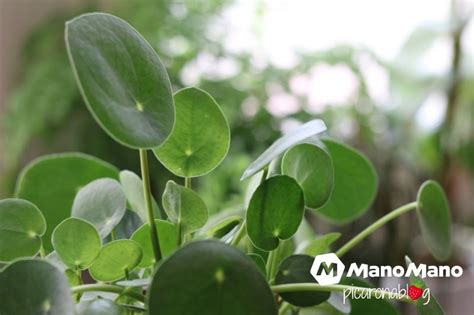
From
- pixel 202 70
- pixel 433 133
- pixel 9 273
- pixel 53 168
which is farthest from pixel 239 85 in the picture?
pixel 9 273

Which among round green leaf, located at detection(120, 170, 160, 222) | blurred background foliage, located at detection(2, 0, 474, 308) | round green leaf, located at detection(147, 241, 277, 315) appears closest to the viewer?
round green leaf, located at detection(147, 241, 277, 315)

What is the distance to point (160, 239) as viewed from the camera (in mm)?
270

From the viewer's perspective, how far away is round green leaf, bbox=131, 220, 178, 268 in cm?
26

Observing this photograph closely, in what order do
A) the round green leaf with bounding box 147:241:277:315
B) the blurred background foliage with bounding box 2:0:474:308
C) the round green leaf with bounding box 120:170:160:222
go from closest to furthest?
the round green leaf with bounding box 147:241:277:315, the round green leaf with bounding box 120:170:160:222, the blurred background foliage with bounding box 2:0:474:308

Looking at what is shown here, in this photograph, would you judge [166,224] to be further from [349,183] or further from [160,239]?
[349,183]

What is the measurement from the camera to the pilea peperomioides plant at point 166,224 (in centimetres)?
20

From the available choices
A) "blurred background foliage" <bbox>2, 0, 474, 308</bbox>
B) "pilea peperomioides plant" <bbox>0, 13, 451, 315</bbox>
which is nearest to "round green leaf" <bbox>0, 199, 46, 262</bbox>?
"pilea peperomioides plant" <bbox>0, 13, 451, 315</bbox>

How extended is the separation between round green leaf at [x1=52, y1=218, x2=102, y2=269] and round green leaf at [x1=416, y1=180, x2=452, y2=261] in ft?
0.49

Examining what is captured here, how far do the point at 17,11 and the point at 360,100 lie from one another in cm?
64

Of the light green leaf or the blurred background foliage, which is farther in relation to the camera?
the blurred background foliage

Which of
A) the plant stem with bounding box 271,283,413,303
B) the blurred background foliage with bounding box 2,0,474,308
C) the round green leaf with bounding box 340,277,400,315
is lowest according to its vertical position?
the blurred background foliage with bounding box 2,0,474,308

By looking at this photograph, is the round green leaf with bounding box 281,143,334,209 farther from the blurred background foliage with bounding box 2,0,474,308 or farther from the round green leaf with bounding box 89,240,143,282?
the blurred background foliage with bounding box 2,0,474,308

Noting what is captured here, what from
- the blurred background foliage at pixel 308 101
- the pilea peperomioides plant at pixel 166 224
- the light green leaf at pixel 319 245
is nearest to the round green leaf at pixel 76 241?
the pilea peperomioides plant at pixel 166 224

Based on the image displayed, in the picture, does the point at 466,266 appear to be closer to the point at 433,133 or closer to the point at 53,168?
the point at 433,133
